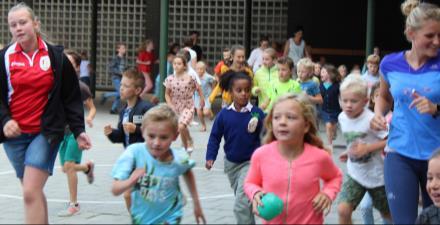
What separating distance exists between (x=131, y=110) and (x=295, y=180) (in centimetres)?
304

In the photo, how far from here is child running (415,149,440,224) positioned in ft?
18.2

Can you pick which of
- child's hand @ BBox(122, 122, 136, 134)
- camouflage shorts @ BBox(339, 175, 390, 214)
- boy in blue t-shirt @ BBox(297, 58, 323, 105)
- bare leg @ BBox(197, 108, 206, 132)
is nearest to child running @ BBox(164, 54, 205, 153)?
boy in blue t-shirt @ BBox(297, 58, 323, 105)

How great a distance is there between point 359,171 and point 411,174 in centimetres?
96

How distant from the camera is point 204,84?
17875 mm

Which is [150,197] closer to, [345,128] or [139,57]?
[345,128]

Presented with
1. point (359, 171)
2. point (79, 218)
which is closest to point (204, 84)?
point (79, 218)

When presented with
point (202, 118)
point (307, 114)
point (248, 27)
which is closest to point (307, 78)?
point (202, 118)

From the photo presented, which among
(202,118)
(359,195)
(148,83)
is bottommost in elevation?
(202,118)

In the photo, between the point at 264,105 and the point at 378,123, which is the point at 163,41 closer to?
the point at 264,105

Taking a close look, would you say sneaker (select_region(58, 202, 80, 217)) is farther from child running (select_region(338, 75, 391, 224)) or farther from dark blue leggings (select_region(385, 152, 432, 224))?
dark blue leggings (select_region(385, 152, 432, 224))

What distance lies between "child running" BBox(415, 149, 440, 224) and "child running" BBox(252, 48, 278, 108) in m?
5.72

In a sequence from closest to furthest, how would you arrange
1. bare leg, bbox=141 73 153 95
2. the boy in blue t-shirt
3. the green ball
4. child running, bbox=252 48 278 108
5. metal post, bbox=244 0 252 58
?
the green ball
child running, bbox=252 48 278 108
the boy in blue t-shirt
bare leg, bbox=141 73 153 95
metal post, bbox=244 0 252 58

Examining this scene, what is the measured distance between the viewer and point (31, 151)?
6.42 m

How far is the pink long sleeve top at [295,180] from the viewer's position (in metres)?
5.20
